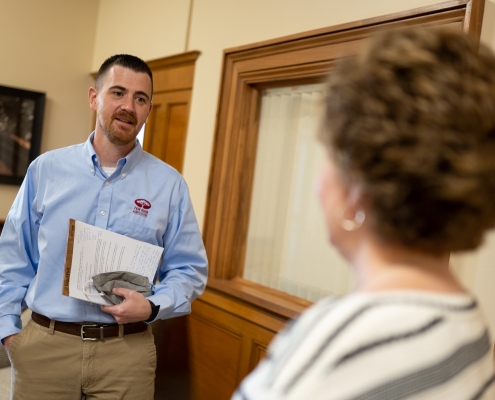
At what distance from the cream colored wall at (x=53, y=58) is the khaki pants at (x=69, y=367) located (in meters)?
3.36

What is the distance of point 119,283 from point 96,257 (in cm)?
12

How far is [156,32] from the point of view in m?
4.41

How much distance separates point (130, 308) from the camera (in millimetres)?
1816

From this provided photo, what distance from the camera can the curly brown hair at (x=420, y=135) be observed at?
605 millimetres

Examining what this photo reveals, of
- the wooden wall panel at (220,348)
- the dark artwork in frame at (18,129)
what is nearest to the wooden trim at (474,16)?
the wooden wall panel at (220,348)

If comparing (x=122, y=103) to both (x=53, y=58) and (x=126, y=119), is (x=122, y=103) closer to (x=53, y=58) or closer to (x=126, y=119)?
(x=126, y=119)

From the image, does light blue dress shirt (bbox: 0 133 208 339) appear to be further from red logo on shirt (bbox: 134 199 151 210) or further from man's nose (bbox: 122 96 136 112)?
man's nose (bbox: 122 96 136 112)

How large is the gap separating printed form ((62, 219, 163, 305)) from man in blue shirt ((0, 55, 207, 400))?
0.30 feet

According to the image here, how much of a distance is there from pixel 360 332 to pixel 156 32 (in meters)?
4.20

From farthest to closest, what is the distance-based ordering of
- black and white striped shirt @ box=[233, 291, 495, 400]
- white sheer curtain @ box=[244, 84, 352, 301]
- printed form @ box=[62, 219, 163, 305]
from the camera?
white sheer curtain @ box=[244, 84, 352, 301] < printed form @ box=[62, 219, 163, 305] < black and white striped shirt @ box=[233, 291, 495, 400]

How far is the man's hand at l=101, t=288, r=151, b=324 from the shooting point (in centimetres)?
180

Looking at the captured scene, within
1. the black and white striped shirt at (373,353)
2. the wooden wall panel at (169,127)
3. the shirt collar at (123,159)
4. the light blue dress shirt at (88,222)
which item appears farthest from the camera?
the wooden wall panel at (169,127)

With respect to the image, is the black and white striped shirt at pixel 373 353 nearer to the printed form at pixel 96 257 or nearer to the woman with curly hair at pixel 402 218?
the woman with curly hair at pixel 402 218

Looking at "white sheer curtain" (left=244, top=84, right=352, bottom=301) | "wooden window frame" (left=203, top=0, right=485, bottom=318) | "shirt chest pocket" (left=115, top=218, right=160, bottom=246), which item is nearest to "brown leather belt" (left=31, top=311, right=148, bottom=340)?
"shirt chest pocket" (left=115, top=218, right=160, bottom=246)
